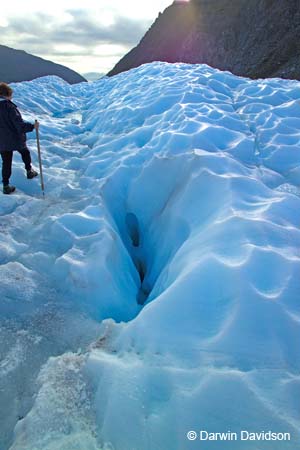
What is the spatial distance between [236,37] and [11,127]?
47.7 metres

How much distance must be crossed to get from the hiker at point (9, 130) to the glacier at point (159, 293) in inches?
16.4

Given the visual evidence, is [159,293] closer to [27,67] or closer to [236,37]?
[236,37]

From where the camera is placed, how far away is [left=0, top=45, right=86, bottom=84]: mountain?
283 feet

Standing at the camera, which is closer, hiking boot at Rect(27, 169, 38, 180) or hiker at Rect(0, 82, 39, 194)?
hiker at Rect(0, 82, 39, 194)

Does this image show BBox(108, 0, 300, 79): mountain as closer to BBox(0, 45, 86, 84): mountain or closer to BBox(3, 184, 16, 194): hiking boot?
BBox(3, 184, 16, 194): hiking boot

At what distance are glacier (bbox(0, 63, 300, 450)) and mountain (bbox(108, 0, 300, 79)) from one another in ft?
90.7

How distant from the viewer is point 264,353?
2475 mm

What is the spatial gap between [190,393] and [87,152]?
7.14 metres

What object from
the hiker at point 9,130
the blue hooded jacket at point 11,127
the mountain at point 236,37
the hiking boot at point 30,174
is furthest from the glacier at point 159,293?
the mountain at point 236,37

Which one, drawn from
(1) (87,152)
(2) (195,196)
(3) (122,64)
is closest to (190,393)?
(2) (195,196)

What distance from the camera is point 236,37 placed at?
45.2 meters

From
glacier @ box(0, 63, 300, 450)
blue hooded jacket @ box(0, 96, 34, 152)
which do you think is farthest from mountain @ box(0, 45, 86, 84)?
glacier @ box(0, 63, 300, 450)

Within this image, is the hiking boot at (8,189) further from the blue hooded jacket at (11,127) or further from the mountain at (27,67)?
the mountain at (27,67)

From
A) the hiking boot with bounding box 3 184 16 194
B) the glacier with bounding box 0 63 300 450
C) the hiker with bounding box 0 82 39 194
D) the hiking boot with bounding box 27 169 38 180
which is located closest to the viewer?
the glacier with bounding box 0 63 300 450
